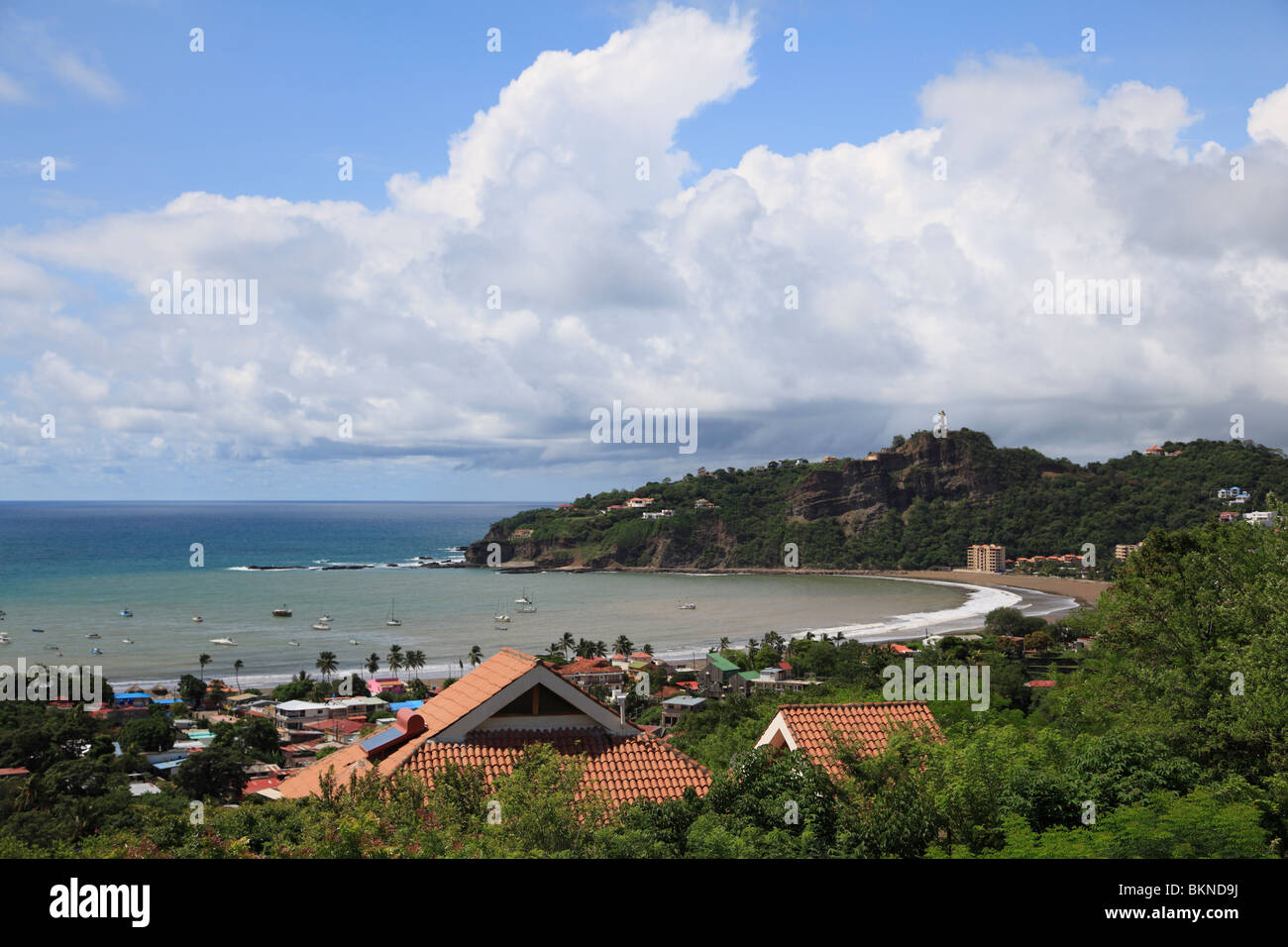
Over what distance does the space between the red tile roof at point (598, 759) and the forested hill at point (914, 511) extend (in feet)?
397

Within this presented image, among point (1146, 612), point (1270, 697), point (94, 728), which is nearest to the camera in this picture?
point (1270, 697)

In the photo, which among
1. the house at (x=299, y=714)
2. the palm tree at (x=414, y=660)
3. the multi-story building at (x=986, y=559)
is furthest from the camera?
the multi-story building at (x=986, y=559)

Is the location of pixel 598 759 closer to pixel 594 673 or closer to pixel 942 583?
pixel 594 673

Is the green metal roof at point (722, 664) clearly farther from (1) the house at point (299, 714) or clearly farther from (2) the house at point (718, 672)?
(1) the house at point (299, 714)

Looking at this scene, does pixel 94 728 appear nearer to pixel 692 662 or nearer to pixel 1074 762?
pixel 692 662

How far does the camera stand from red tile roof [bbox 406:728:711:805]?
25.8 ft

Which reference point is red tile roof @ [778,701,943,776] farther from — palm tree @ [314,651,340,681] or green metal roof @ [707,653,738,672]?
palm tree @ [314,651,340,681]

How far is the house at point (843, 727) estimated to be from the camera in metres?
8.78

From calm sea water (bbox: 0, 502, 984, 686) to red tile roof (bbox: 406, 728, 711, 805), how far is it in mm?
44217

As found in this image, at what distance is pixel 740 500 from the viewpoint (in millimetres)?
146500

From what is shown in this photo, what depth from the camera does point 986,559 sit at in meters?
120

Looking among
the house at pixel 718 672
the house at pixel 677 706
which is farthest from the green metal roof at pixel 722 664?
the house at pixel 677 706

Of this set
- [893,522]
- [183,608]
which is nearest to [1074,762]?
[183,608]
